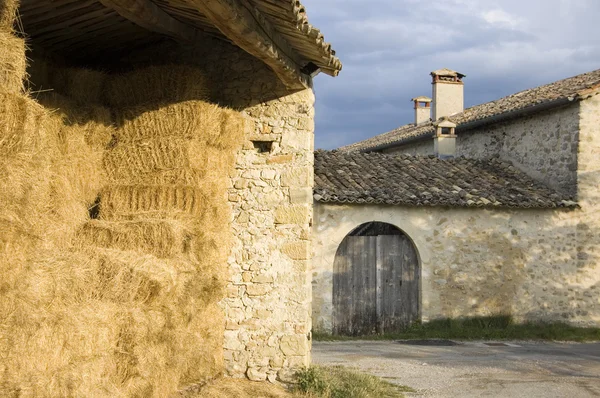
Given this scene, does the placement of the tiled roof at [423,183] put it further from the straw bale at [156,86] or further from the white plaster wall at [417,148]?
the straw bale at [156,86]

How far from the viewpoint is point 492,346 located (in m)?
11.5

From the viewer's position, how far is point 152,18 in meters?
5.52

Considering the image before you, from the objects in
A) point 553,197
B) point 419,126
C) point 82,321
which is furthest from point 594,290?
point 82,321

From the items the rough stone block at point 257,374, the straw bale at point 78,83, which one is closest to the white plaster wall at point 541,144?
the rough stone block at point 257,374

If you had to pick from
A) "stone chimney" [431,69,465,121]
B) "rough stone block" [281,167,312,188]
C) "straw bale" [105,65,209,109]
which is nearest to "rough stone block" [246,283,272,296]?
"rough stone block" [281,167,312,188]

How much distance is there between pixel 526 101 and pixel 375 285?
5.54 metres

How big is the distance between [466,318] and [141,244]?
30.0 feet

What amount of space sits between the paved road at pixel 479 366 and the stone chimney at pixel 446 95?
8989 mm

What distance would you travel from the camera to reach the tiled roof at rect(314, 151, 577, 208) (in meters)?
12.6

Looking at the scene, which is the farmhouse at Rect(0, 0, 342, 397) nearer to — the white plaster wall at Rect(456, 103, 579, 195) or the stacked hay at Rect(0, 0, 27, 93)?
the stacked hay at Rect(0, 0, 27, 93)

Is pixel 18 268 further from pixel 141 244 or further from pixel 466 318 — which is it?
pixel 466 318

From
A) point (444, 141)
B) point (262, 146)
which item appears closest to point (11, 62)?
point (262, 146)

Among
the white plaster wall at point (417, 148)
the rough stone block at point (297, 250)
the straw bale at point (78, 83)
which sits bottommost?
the rough stone block at point (297, 250)

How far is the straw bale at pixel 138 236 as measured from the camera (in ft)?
16.5
